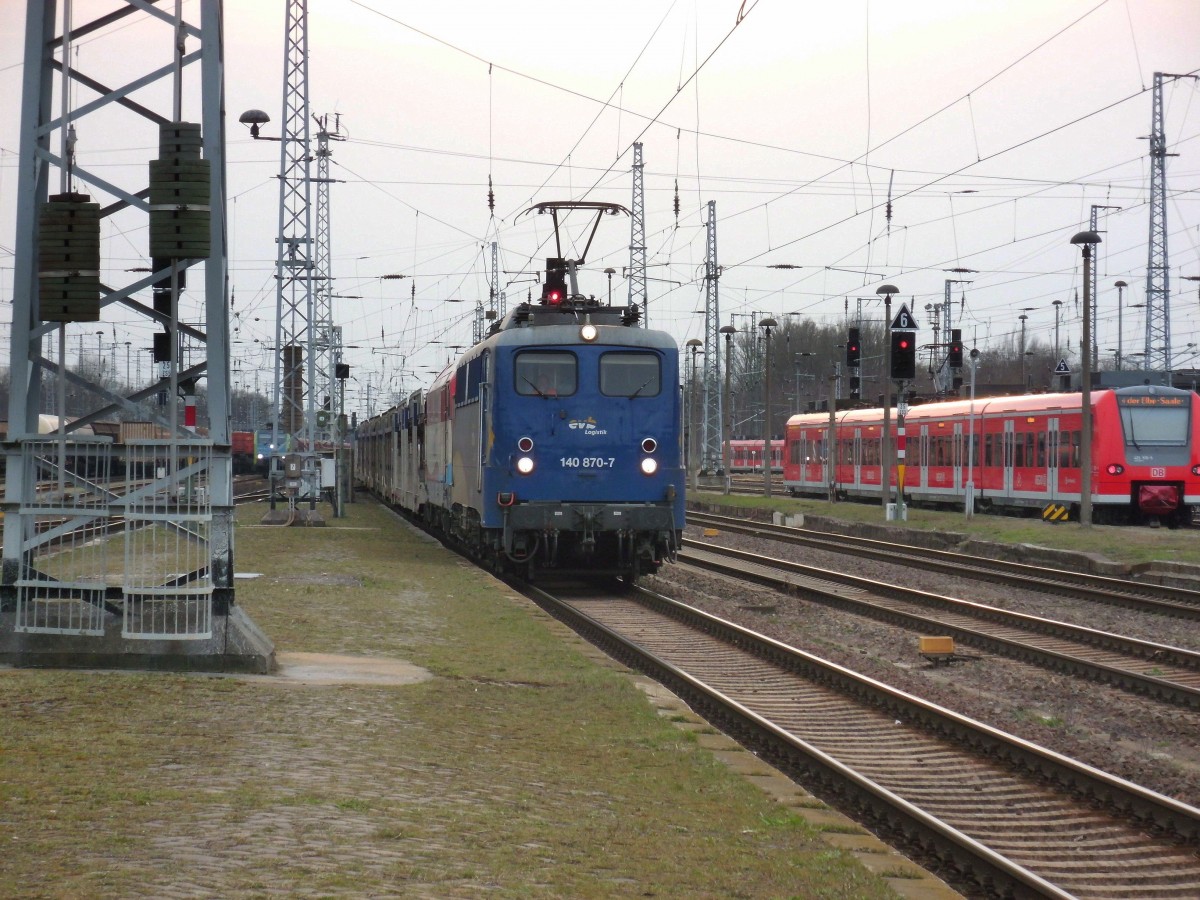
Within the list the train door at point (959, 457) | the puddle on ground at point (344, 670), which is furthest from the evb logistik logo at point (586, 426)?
the train door at point (959, 457)

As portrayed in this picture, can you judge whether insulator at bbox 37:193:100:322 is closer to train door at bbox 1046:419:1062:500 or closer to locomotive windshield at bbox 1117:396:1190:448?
locomotive windshield at bbox 1117:396:1190:448

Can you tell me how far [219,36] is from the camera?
1025 cm

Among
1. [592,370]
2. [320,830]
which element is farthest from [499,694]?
[592,370]

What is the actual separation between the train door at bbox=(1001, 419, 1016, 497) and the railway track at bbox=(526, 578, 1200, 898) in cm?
2310

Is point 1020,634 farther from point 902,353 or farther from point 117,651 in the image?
point 902,353

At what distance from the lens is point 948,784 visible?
29.5 feet

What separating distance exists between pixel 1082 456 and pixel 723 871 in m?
26.4

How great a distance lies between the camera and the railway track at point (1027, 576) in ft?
60.8

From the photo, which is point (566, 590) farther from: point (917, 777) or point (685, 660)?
point (917, 777)

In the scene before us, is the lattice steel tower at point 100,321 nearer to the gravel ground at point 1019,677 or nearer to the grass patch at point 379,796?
the grass patch at point 379,796

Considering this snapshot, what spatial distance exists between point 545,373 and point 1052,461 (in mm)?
17830

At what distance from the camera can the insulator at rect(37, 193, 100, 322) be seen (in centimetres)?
1009

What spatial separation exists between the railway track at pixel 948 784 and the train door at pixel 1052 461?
20.8m

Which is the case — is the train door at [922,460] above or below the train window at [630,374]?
below
